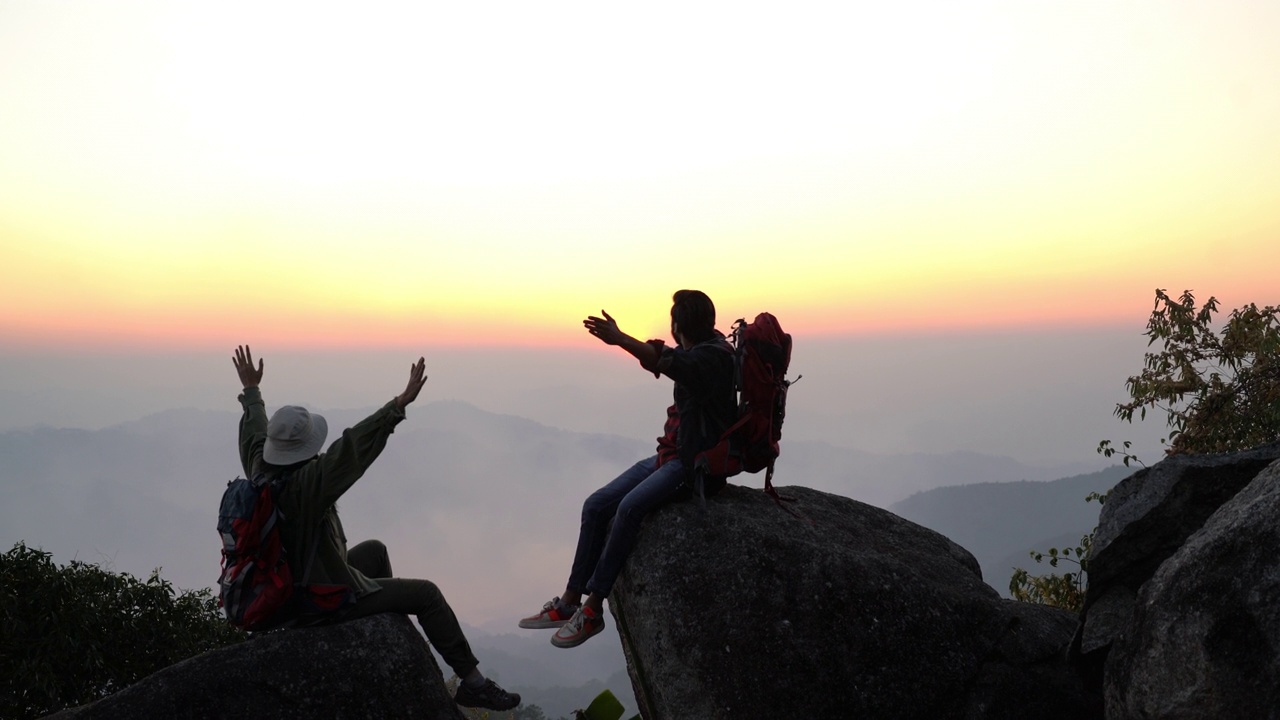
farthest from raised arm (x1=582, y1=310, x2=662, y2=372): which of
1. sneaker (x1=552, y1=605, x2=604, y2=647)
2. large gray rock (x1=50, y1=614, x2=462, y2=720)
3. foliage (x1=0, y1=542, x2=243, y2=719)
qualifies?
foliage (x1=0, y1=542, x2=243, y2=719)

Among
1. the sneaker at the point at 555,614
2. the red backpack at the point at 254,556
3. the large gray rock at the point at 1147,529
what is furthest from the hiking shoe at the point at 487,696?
the large gray rock at the point at 1147,529

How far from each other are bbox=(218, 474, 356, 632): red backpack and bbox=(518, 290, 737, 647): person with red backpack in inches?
96.5

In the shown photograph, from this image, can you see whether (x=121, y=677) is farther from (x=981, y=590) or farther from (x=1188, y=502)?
(x=1188, y=502)

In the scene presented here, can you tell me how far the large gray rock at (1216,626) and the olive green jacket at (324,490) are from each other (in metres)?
6.57

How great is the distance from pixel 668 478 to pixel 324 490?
345 centimetres

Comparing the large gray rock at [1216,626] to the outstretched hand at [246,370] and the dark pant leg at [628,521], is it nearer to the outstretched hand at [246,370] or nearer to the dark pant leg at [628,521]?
the dark pant leg at [628,521]

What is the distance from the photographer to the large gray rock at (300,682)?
7676 millimetres

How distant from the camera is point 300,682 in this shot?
310 inches

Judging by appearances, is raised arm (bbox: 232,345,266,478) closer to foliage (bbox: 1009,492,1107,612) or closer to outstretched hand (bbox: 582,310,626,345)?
outstretched hand (bbox: 582,310,626,345)

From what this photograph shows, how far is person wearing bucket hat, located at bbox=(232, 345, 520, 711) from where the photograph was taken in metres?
7.65

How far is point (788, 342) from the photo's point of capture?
9.81 meters

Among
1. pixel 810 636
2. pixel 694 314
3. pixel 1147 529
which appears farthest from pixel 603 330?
pixel 1147 529

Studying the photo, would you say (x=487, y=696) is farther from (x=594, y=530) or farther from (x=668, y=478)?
(x=668, y=478)

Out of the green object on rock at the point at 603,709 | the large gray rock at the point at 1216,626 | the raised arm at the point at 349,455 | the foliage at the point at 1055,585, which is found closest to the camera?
the large gray rock at the point at 1216,626
